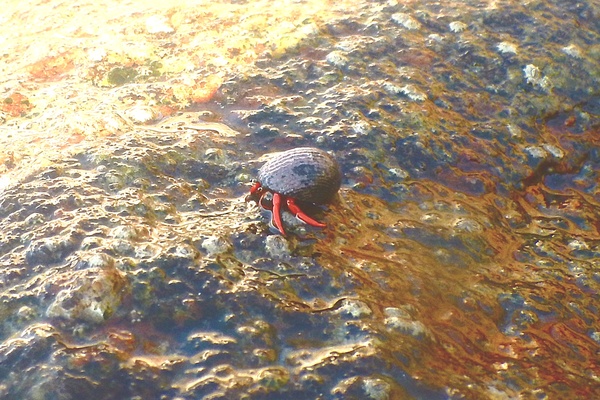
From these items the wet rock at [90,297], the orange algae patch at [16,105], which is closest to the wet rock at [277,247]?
the wet rock at [90,297]

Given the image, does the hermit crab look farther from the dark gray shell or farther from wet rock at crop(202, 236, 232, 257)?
wet rock at crop(202, 236, 232, 257)

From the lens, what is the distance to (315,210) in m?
2.75

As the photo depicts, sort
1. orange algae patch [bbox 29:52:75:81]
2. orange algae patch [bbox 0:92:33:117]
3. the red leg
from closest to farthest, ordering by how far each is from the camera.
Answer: the red leg
orange algae patch [bbox 0:92:33:117]
orange algae patch [bbox 29:52:75:81]

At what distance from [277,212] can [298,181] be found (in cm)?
17

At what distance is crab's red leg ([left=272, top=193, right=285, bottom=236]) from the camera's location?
2572 millimetres

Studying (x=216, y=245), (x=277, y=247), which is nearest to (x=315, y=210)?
(x=277, y=247)

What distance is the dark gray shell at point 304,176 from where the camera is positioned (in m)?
2.64

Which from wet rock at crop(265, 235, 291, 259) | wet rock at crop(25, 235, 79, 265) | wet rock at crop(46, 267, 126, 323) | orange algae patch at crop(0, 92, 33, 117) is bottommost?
wet rock at crop(265, 235, 291, 259)

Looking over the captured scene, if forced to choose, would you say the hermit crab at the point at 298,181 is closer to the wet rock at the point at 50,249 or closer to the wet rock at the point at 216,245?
the wet rock at the point at 216,245

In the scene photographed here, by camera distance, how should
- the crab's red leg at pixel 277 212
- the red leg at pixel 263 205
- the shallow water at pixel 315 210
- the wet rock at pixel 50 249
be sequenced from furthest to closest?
the red leg at pixel 263 205 < the crab's red leg at pixel 277 212 < the wet rock at pixel 50 249 < the shallow water at pixel 315 210

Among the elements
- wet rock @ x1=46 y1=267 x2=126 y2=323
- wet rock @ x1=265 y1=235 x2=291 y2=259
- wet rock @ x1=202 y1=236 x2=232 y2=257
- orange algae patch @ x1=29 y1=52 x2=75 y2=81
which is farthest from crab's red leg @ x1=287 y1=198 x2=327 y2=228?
orange algae patch @ x1=29 y1=52 x2=75 y2=81

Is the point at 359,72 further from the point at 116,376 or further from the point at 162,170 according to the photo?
the point at 116,376

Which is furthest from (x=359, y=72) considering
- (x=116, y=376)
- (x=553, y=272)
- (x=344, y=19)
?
(x=116, y=376)

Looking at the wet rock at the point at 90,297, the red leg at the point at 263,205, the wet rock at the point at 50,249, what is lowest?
the red leg at the point at 263,205
